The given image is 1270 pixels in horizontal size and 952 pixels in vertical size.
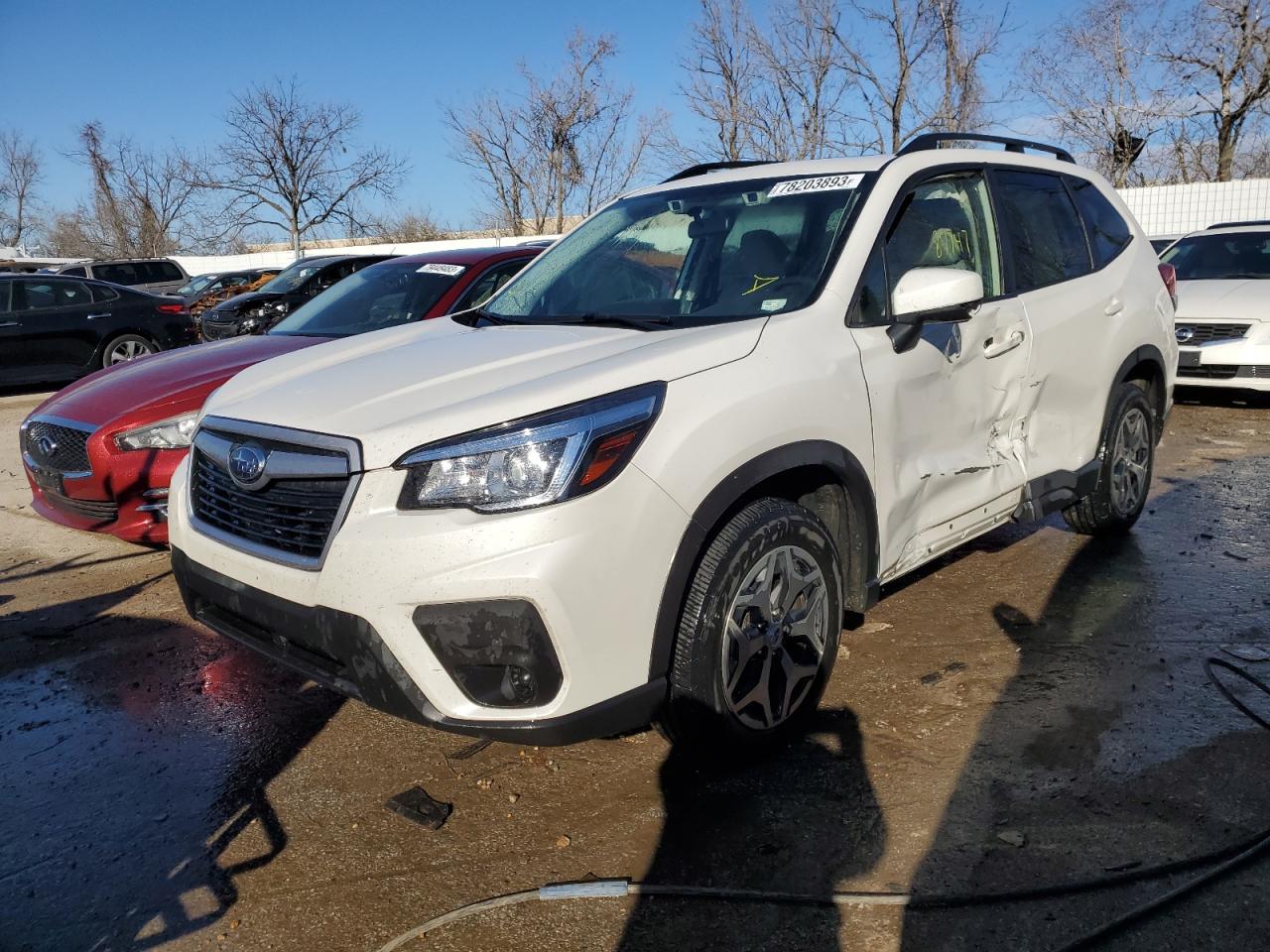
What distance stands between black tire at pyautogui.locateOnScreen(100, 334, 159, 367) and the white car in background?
11878 mm

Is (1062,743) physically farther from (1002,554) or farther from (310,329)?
(310,329)

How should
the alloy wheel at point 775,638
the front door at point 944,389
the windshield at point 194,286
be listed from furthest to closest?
the windshield at point 194,286, the front door at point 944,389, the alloy wheel at point 775,638

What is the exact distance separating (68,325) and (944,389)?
12340mm

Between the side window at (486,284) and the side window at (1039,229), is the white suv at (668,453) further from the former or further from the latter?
the side window at (486,284)

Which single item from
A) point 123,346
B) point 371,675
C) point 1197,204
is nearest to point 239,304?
point 123,346

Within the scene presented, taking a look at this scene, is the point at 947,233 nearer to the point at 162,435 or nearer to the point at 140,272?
the point at 162,435

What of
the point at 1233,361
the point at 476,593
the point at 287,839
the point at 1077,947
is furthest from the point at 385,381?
the point at 1233,361

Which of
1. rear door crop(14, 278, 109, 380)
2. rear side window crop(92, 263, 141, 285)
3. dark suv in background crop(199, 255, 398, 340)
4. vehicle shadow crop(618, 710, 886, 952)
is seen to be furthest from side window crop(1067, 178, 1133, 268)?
rear side window crop(92, 263, 141, 285)

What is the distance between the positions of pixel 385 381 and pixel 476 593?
832mm

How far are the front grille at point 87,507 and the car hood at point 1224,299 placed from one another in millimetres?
8828

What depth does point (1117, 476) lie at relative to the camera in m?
4.77

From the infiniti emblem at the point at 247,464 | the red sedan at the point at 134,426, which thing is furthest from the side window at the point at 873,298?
the red sedan at the point at 134,426

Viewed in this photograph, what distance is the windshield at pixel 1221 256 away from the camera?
30.8ft

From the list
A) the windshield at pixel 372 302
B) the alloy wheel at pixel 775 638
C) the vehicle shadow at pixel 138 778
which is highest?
the windshield at pixel 372 302
